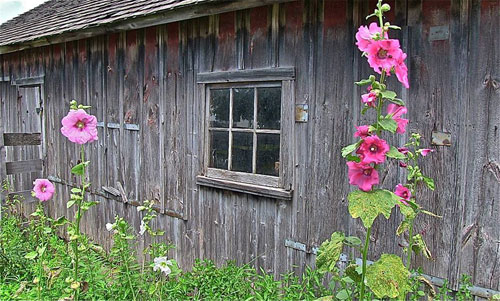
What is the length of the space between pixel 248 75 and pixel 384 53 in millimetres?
2132

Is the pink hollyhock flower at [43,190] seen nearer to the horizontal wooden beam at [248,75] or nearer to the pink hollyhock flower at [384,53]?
the horizontal wooden beam at [248,75]

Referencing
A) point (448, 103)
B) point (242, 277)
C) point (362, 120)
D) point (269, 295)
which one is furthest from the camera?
point (242, 277)

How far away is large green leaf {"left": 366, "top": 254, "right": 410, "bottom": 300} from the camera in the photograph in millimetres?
1677

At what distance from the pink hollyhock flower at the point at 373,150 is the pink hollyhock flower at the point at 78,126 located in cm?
164

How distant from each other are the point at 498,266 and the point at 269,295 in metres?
1.68

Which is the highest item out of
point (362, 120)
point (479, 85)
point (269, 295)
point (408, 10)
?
point (408, 10)


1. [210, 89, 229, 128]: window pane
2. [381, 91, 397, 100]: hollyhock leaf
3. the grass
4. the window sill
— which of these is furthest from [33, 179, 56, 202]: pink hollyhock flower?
[381, 91, 397, 100]: hollyhock leaf

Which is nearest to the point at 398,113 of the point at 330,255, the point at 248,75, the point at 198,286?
the point at 330,255

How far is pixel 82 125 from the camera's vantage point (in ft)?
8.36

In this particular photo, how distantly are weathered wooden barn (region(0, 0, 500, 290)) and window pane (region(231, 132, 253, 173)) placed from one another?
2cm

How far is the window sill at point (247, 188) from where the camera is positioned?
140 inches

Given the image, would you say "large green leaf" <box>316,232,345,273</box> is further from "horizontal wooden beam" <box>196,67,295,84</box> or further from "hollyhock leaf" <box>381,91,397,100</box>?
"horizontal wooden beam" <box>196,67,295,84</box>

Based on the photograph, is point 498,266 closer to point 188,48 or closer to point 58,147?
point 188,48

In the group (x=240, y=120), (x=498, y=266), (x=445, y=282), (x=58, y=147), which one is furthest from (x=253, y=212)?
(x=58, y=147)
